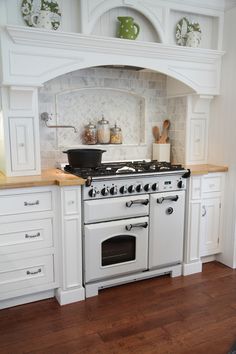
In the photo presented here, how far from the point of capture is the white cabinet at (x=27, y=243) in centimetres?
226

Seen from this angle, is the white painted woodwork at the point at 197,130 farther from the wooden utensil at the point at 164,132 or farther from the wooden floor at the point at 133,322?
the wooden floor at the point at 133,322

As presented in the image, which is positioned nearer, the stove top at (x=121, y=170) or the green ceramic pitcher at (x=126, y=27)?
the stove top at (x=121, y=170)

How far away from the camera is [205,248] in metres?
3.10

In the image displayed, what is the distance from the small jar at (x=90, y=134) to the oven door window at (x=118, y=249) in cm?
95

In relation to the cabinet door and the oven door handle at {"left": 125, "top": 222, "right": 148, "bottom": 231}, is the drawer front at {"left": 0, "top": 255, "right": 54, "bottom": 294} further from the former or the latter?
the cabinet door

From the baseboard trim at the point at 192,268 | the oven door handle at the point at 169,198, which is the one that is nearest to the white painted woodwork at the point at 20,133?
the oven door handle at the point at 169,198

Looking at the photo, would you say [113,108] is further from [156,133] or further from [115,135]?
[156,133]

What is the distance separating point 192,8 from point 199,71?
545 mm

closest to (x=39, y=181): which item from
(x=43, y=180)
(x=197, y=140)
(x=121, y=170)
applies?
(x=43, y=180)

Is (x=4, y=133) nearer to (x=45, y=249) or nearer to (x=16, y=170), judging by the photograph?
(x=16, y=170)

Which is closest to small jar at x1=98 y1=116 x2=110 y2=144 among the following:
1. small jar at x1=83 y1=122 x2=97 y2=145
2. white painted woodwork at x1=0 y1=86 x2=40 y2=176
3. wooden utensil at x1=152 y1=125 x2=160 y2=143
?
small jar at x1=83 y1=122 x2=97 y2=145

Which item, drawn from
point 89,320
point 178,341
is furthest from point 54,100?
point 178,341

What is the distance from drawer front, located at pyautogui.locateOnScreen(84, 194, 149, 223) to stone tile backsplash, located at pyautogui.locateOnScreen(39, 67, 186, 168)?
2.38 feet

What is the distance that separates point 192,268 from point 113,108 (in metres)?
1.68
